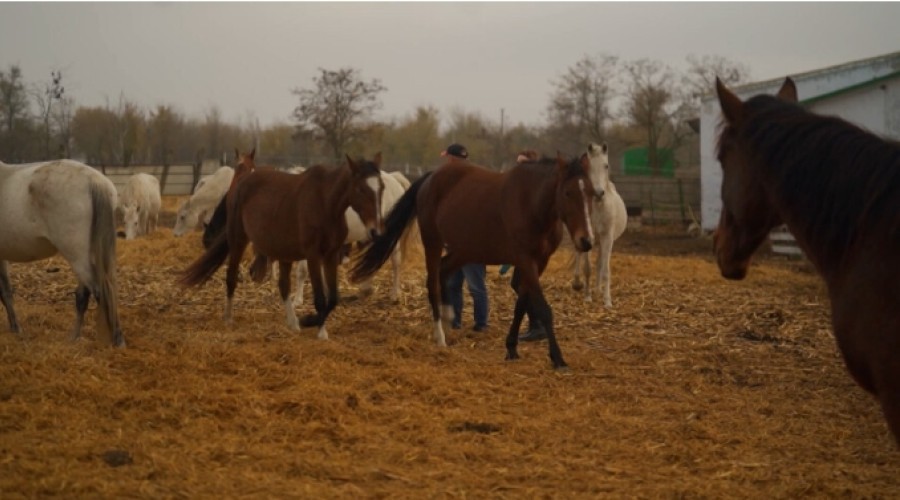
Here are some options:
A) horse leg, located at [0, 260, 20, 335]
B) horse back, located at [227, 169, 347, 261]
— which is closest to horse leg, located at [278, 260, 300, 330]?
horse back, located at [227, 169, 347, 261]

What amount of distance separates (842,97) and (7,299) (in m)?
18.4

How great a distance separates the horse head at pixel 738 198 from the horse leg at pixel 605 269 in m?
7.45

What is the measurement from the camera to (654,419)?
18.7 ft

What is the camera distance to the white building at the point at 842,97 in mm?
19062

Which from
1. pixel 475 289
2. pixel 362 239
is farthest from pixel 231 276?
pixel 362 239

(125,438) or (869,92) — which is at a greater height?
(869,92)

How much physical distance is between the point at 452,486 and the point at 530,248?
150 inches

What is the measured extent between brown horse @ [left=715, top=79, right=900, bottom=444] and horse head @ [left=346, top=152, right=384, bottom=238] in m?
5.10

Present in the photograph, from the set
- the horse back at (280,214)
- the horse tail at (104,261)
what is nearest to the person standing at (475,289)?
the horse back at (280,214)

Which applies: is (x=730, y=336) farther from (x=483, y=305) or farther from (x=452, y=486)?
(x=452, y=486)

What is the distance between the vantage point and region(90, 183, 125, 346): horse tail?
723 centimetres

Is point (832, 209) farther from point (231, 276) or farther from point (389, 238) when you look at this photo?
point (231, 276)

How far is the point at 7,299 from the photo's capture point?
8.16 m

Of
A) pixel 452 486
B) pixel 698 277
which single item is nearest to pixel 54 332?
pixel 452 486
